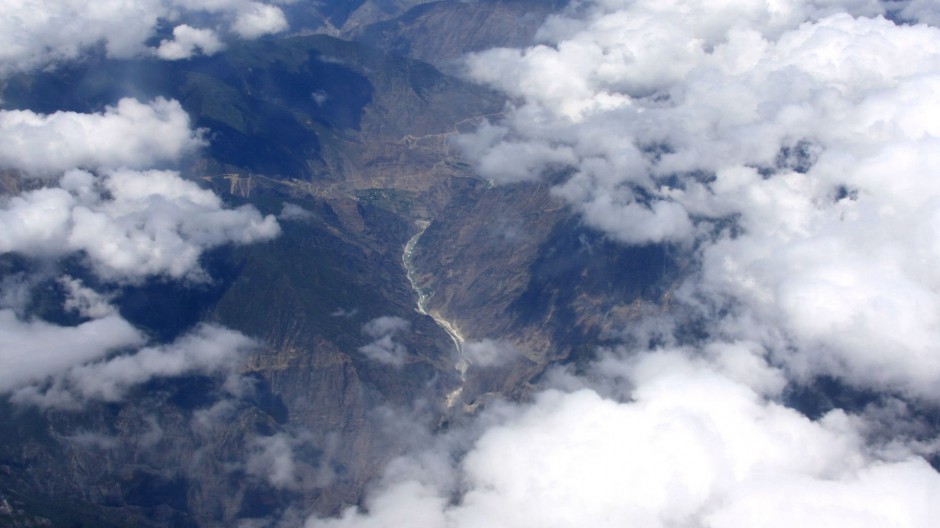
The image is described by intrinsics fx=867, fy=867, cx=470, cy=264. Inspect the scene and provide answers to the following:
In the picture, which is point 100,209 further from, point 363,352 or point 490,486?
point 490,486

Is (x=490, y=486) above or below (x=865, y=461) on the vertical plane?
below

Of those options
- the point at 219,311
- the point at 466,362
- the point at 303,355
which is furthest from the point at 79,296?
the point at 466,362

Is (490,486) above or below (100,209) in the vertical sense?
below

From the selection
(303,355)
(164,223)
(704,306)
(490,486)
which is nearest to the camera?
(490,486)

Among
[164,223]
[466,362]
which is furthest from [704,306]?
[164,223]

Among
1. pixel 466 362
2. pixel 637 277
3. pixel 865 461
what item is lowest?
pixel 466 362

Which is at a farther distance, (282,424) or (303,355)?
(303,355)

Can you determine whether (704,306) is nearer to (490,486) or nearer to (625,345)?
(625,345)

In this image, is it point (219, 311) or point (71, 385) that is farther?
point (219, 311)

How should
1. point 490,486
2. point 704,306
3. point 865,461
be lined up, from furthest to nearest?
1. point 704,306
2. point 490,486
3. point 865,461
